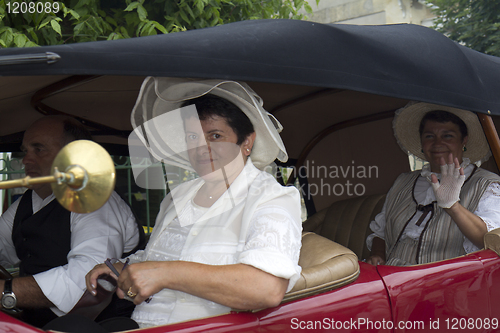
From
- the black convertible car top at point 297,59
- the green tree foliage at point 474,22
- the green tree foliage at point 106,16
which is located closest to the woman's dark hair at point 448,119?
the black convertible car top at point 297,59

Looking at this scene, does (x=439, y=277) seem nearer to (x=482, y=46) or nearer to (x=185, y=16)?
(x=185, y=16)

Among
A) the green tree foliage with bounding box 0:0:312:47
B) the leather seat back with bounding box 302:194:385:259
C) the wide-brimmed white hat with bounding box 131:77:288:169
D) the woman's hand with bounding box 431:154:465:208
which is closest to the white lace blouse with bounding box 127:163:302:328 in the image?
the wide-brimmed white hat with bounding box 131:77:288:169

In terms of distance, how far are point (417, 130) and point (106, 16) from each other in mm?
2663

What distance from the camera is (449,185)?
2.34 metres

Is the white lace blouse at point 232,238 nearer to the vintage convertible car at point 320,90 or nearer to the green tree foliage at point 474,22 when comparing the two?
the vintage convertible car at point 320,90

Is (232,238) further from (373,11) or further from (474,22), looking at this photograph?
(373,11)

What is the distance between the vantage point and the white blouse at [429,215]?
2.30 meters

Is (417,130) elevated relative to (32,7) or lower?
lower

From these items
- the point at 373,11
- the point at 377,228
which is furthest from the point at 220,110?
the point at 373,11

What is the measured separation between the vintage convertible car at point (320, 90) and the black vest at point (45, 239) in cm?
56

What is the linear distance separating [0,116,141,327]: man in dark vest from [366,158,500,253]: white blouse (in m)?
1.61

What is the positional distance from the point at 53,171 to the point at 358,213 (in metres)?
2.58

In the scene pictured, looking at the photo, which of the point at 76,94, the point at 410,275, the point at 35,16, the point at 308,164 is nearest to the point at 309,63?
the point at 410,275

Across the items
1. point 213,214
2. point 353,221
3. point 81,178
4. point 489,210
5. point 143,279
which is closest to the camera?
point 81,178
